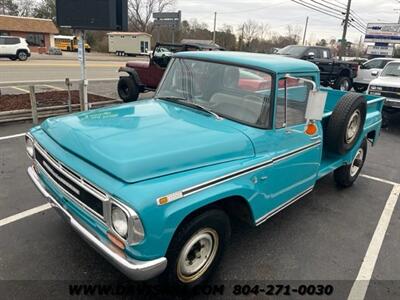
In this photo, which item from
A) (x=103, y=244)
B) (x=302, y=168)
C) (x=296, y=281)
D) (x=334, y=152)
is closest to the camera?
(x=103, y=244)

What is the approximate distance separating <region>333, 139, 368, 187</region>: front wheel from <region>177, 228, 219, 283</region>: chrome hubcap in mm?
2988

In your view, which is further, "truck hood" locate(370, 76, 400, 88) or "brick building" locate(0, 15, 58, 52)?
"brick building" locate(0, 15, 58, 52)

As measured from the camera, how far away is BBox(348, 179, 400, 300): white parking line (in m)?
3.10

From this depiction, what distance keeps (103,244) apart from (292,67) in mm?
2481

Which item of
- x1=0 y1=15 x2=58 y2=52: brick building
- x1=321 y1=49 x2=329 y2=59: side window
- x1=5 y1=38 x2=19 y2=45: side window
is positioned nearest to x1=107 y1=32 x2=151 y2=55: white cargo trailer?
x1=0 y1=15 x2=58 y2=52: brick building

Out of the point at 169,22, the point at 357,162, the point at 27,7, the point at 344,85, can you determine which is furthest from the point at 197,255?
the point at 27,7

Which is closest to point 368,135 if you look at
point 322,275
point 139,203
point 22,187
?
point 322,275

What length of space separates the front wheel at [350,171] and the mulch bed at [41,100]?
23.7ft

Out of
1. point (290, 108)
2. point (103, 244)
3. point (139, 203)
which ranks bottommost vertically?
point (103, 244)

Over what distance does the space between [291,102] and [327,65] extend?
13.9 m

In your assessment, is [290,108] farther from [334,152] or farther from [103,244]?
[103,244]

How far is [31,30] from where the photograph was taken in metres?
50.1

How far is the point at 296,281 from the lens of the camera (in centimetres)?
316

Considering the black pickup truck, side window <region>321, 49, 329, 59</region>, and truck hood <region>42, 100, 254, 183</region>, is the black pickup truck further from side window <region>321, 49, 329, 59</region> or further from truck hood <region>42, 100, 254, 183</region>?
truck hood <region>42, 100, 254, 183</region>
